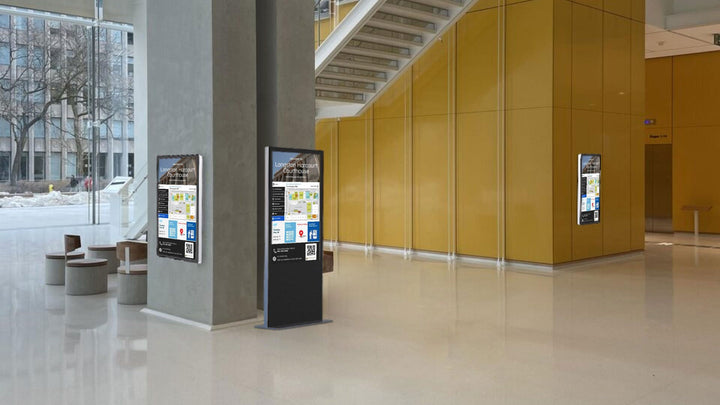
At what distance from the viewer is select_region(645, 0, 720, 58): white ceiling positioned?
15.6 metres

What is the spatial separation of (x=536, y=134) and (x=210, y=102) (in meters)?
6.87

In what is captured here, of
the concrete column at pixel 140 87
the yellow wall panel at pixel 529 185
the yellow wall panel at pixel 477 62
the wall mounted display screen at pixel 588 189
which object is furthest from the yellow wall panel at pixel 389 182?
the concrete column at pixel 140 87

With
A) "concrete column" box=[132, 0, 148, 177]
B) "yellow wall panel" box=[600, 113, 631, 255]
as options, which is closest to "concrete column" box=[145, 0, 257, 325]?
"yellow wall panel" box=[600, 113, 631, 255]

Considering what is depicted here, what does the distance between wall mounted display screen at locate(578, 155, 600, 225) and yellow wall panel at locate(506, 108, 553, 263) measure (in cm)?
71

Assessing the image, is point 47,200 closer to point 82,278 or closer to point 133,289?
point 82,278

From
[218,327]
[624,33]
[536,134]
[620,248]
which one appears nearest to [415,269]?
[536,134]

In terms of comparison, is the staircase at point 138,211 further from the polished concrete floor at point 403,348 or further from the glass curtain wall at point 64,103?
the glass curtain wall at point 64,103

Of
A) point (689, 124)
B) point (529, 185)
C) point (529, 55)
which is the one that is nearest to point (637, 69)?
point (529, 55)

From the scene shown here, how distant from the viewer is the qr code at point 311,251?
8.31m

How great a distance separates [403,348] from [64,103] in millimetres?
17040

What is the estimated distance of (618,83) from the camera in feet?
47.9

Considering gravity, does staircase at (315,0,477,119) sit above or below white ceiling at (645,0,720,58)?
below

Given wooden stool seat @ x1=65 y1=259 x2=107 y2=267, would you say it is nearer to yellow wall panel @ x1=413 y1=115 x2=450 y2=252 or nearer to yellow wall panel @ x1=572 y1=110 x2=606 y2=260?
yellow wall panel @ x1=413 y1=115 x2=450 y2=252

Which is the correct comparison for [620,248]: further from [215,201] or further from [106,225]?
[106,225]
